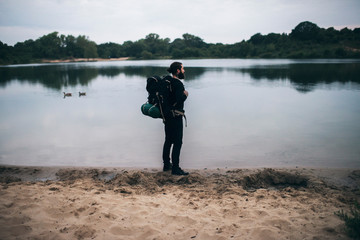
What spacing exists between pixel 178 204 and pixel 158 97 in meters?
2.09

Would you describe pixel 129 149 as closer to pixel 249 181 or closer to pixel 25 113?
pixel 249 181

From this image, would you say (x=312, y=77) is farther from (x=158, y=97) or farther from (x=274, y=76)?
(x=158, y=97)

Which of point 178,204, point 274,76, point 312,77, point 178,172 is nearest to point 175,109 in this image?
point 178,172

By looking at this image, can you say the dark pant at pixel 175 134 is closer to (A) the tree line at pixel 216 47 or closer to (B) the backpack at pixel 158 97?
(B) the backpack at pixel 158 97

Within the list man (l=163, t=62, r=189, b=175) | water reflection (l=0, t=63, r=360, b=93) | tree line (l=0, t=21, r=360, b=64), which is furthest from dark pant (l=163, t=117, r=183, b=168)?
tree line (l=0, t=21, r=360, b=64)

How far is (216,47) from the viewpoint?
131 m

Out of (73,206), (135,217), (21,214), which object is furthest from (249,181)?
(21,214)

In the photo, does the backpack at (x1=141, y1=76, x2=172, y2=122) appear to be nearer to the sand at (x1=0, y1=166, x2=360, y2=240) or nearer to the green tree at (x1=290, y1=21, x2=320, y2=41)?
the sand at (x1=0, y1=166, x2=360, y2=240)

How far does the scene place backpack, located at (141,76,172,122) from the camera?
5070 millimetres

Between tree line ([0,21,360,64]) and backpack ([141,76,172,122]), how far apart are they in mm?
79936

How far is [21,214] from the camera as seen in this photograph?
3.58 m

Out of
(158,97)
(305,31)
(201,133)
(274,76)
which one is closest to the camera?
Result: (158,97)

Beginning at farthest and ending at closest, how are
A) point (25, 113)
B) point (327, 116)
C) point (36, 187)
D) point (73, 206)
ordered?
point (25, 113) → point (327, 116) → point (36, 187) → point (73, 206)

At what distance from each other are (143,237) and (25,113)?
39.9ft
